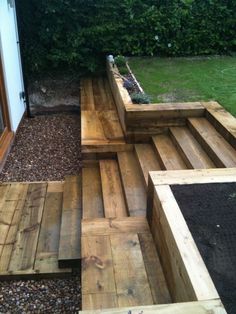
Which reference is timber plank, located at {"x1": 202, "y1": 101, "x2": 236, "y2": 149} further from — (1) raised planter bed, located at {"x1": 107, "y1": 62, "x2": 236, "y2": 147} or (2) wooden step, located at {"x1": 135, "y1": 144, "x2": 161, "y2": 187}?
(2) wooden step, located at {"x1": 135, "y1": 144, "x2": 161, "y2": 187}

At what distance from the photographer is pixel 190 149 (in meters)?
3.24

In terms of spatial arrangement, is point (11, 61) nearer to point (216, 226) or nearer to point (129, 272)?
point (129, 272)

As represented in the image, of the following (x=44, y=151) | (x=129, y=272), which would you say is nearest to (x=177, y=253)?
(x=129, y=272)

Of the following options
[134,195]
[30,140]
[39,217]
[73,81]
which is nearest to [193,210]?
[134,195]

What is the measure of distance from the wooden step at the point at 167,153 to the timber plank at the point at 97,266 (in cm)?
108

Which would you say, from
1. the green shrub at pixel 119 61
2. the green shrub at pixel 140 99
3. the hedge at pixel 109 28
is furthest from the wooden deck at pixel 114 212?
the hedge at pixel 109 28

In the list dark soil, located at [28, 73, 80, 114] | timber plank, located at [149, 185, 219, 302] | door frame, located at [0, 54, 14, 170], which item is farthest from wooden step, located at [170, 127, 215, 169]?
dark soil, located at [28, 73, 80, 114]

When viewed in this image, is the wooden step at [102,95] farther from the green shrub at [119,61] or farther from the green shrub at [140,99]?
the green shrub at [140,99]

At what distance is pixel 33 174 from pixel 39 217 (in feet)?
2.90

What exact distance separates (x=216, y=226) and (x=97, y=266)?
73 centimetres

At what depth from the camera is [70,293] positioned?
246 centimetres

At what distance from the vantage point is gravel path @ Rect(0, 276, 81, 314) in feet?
7.62

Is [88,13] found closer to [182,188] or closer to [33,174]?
[33,174]

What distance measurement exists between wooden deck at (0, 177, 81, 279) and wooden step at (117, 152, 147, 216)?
1.66 ft
